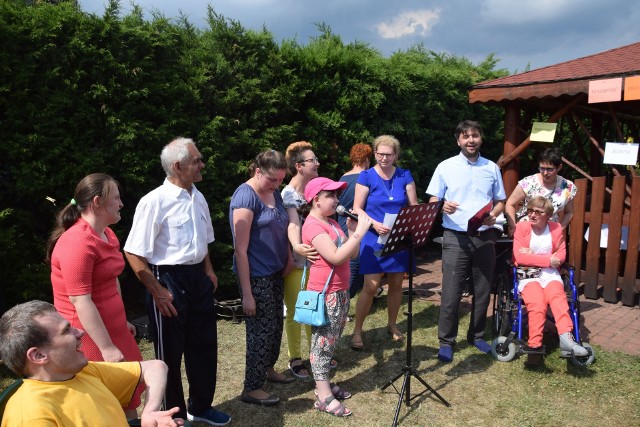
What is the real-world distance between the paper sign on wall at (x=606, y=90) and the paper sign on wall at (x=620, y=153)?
2.47 feet

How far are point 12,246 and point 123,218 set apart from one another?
1.09m

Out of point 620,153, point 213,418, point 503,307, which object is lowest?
point 213,418

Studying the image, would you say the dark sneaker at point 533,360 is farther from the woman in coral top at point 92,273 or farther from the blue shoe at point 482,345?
the woman in coral top at point 92,273

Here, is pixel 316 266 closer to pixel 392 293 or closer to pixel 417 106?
pixel 392 293

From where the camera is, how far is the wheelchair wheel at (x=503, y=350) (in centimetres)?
452

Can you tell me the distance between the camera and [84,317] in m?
Answer: 2.43

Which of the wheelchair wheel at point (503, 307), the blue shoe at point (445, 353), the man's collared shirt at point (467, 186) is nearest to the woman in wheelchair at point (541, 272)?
the wheelchair wheel at point (503, 307)

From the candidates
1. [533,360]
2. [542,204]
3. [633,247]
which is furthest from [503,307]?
[633,247]

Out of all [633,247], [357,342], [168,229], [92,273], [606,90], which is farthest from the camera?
[633,247]

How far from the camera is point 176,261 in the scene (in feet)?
9.98

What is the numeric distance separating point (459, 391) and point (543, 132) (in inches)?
159

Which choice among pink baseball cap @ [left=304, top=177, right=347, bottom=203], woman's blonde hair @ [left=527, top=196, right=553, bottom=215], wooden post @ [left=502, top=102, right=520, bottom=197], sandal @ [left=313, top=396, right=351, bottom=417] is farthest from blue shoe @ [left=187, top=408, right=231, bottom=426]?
wooden post @ [left=502, top=102, right=520, bottom=197]

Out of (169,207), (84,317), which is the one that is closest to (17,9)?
(169,207)

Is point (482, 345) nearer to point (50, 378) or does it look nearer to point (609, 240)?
point (609, 240)
